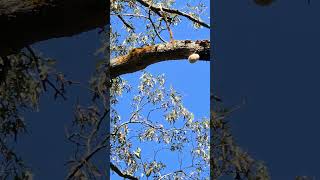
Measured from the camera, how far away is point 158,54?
220 cm

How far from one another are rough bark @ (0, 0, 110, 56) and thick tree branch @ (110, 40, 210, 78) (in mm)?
821

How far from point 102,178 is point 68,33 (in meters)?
1.07

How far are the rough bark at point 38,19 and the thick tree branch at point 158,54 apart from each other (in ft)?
2.69

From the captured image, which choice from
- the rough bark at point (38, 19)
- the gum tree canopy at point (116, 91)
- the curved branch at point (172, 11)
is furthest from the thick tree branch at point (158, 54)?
the rough bark at point (38, 19)

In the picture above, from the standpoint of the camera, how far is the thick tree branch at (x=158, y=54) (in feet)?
7.01

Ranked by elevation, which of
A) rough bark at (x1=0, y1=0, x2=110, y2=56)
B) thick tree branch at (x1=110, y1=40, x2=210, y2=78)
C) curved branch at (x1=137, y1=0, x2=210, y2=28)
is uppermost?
curved branch at (x1=137, y1=0, x2=210, y2=28)

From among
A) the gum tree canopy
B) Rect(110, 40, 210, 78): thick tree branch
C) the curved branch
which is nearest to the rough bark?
the gum tree canopy

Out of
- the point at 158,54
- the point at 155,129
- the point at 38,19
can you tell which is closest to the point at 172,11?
the point at 158,54

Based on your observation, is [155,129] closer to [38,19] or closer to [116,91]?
[116,91]

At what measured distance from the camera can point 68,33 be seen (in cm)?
137

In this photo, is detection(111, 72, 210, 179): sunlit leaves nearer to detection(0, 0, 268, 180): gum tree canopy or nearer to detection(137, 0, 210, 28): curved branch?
detection(0, 0, 268, 180): gum tree canopy

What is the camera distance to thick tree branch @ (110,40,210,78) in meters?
2.14

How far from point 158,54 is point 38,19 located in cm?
93

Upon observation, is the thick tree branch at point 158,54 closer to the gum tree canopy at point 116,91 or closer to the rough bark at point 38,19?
the gum tree canopy at point 116,91
